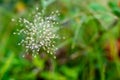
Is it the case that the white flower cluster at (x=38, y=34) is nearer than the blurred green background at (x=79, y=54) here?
Yes

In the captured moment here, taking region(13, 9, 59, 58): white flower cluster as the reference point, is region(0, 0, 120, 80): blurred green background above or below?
above

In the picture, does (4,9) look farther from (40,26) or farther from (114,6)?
(40,26)

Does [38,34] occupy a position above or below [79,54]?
below

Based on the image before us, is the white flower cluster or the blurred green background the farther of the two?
the blurred green background

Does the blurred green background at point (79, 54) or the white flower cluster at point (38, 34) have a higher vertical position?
the blurred green background at point (79, 54)
